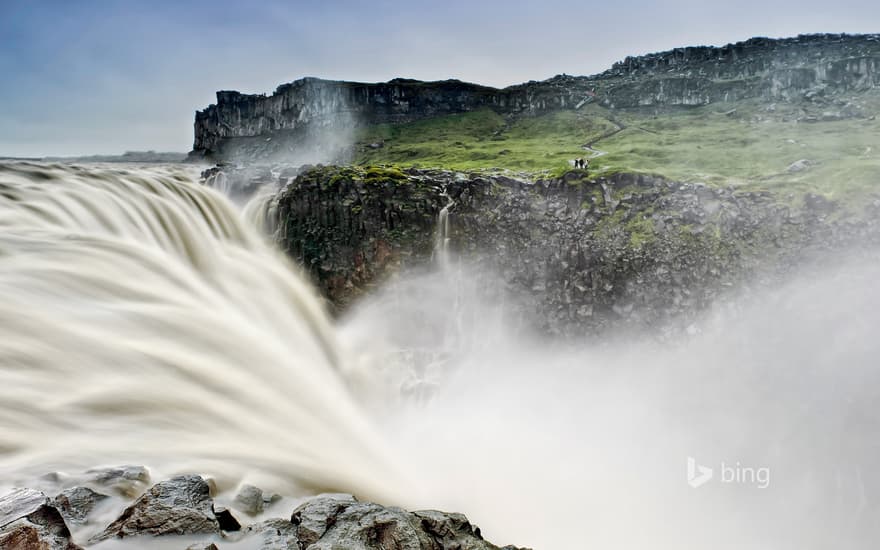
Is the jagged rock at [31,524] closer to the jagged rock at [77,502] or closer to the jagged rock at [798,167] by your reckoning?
the jagged rock at [77,502]

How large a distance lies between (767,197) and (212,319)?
111ft

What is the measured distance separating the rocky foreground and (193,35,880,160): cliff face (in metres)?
94.6

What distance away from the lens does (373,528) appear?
346 inches

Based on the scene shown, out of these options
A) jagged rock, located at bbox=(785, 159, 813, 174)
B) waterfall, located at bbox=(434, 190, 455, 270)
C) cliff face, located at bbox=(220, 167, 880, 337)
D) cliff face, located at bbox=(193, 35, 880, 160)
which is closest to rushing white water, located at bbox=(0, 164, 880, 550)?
waterfall, located at bbox=(434, 190, 455, 270)

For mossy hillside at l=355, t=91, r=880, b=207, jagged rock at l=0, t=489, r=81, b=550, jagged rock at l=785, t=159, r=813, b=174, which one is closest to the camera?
jagged rock at l=0, t=489, r=81, b=550

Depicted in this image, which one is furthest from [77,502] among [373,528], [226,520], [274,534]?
[373,528]

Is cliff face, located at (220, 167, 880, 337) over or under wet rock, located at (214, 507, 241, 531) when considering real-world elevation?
over

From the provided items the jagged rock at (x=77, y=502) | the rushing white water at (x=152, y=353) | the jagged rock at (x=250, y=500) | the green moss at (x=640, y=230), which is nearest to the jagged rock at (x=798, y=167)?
the green moss at (x=640, y=230)

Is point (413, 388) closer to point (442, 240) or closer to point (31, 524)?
point (442, 240)

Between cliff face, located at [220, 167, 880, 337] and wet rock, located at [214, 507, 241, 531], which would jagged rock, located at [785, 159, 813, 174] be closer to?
cliff face, located at [220, 167, 880, 337]

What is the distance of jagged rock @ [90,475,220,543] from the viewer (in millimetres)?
7973

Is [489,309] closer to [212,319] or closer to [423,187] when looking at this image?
[423,187]

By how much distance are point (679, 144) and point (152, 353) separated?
62351 millimetres

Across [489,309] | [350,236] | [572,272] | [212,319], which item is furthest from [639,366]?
[212,319]
